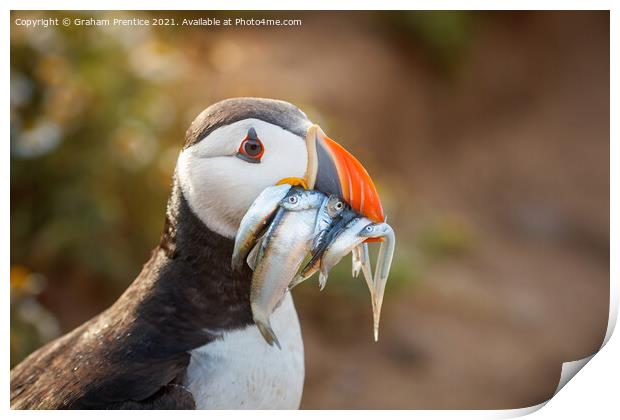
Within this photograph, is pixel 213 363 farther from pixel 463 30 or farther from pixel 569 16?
pixel 463 30

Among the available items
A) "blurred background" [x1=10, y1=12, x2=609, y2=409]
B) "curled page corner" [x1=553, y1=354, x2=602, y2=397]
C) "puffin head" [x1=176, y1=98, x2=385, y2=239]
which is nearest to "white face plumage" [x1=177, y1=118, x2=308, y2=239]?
"puffin head" [x1=176, y1=98, x2=385, y2=239]

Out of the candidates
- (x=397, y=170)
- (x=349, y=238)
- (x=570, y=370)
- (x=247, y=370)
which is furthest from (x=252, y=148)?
(x=397, y=170)

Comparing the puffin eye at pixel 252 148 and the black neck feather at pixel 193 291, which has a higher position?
the puffin eye at pixel 252 148

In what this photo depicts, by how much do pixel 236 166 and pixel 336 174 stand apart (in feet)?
0.62

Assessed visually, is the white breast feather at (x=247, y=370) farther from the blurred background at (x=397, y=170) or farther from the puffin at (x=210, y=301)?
the blurred background at (x=397, y=170)

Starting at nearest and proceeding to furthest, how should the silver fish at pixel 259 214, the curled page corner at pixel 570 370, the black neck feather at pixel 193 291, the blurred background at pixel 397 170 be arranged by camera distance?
the silver fish at pixel 259 214 < the black neck feather at pixel 193 291 < the curled page corner at pixel 570 370 < the blurred background at pixel 397 170

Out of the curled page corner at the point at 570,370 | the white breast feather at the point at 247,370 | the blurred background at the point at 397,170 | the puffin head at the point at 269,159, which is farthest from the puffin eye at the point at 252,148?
the curled page corner at the point at 570,370

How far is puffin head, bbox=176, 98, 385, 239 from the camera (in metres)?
1.49

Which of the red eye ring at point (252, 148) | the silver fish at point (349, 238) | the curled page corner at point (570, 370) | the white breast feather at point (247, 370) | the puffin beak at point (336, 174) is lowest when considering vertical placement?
the curled page corner at point (570, 370)

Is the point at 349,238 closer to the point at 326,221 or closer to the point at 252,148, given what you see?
the point at 326,221

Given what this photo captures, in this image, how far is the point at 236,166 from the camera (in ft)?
4.91

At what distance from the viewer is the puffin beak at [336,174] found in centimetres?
149

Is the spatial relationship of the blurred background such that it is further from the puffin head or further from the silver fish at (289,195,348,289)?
the silver fish at (289,195,348,289)

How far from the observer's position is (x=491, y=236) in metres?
3.91
